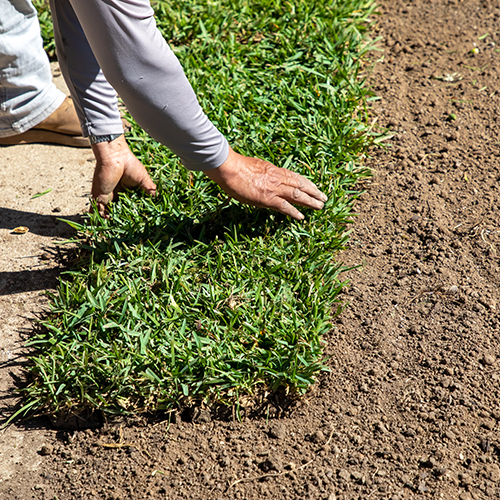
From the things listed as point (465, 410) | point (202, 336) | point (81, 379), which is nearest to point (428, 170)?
point (465, 410)

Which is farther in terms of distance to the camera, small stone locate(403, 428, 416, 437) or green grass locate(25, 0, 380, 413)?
green grass locate(25, 0, 380, 413)

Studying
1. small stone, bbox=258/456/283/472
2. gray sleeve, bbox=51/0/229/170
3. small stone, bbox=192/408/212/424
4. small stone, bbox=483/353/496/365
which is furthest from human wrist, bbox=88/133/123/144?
small stone, bbox=483/353/496/365

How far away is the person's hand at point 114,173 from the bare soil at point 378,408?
489mm

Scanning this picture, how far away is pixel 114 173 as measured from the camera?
101 inches

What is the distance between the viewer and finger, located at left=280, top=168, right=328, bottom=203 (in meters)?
2.36

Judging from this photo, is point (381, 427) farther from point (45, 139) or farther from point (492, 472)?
point (45, 139)

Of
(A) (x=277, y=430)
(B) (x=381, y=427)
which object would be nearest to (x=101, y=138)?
(A) (x=277, y=430)

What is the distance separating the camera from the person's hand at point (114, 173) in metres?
2.55

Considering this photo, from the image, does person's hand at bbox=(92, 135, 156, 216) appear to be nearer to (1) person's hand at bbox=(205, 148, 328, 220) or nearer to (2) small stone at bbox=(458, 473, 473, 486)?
(1) person's hand at bbox=(205, 148, 328, 220)

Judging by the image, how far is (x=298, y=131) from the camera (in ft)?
9.57

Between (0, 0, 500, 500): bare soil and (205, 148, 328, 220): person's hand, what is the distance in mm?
355

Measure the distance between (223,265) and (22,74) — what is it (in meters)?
1.57

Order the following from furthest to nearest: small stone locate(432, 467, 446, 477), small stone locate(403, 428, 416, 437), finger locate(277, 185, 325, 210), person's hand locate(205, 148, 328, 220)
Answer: finger locate(277, 185, 325, 210) < person's hand locate(205, 148, 328, 220) < small stone locate(403, 428, 416, 437) < small stone locate(432, 467, 446, 477)

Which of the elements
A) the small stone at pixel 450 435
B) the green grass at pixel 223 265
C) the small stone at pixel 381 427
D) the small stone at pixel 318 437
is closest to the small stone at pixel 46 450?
the green grass at pixel 223 265
